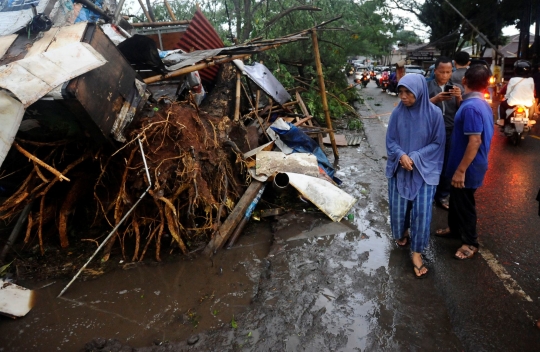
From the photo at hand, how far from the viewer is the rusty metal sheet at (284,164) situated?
460 centimetres

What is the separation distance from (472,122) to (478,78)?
1.50 feet

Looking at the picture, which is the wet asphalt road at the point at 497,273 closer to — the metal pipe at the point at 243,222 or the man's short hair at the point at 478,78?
the man's short hair at the point at 478,78

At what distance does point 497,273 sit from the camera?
318cm

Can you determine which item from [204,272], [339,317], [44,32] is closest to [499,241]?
[339,317]

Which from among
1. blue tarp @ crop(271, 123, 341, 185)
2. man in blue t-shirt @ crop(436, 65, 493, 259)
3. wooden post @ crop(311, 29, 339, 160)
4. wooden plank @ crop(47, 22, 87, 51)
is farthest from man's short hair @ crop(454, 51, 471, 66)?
wooden plank @ crop(47, 22, 87, 51)

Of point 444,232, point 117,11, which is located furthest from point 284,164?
point 117,11

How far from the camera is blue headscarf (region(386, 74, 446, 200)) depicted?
9.89ft

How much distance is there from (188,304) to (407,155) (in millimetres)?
2376

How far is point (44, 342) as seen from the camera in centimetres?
283

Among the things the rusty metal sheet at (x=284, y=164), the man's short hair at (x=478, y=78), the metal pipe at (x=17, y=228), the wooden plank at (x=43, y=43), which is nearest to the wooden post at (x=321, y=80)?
the rusty metal sheet at (x=284, y=164)

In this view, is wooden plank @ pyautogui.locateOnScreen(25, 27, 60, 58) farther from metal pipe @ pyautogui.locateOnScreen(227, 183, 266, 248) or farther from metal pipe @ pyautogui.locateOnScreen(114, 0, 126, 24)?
metal pipe @ pyautogui.locateOnScreen(114, 0, 126, 24)

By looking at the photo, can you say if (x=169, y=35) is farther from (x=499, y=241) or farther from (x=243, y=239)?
(x=499, y=241)

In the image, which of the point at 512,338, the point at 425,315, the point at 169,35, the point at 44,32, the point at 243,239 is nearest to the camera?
the point at 512,338

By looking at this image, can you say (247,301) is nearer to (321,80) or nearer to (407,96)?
(407,96)
